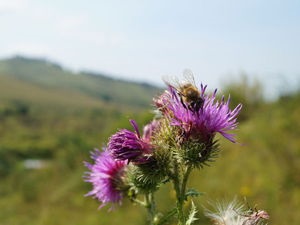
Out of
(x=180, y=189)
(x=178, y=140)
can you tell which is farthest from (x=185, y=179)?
(x=178, y=140)

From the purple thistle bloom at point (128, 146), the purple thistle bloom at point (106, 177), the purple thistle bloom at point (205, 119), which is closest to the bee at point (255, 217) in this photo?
the purple thistle bloom at point (205, 119)

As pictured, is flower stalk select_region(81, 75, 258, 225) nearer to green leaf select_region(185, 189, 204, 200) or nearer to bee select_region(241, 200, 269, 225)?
green leaf select_region(185, 189, 204, 200)

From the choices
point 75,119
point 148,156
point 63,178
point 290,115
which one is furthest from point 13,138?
point 148,156

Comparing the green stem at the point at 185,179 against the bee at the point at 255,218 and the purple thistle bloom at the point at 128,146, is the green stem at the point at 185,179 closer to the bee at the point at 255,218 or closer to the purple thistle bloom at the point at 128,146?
the purple thistle bloom at the point at 128,146

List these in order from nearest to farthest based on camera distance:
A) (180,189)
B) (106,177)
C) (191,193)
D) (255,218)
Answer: (255,218) → (191,193) → (180,189) → (106,177)

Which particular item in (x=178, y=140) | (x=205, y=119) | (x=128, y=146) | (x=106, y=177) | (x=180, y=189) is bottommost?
(x=106, y=177)

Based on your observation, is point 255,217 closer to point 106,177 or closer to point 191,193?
point 191,193

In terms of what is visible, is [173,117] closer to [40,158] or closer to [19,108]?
[40,158]

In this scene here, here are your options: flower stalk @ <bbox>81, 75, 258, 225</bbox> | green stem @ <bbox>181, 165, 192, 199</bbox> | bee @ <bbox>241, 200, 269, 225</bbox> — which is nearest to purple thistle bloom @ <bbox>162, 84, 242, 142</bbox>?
flower stalk @ <bbox>81, 75, 258, 225</bbox>
